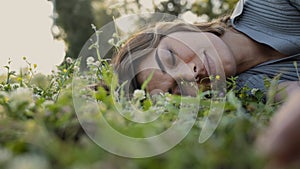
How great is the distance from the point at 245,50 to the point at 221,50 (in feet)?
1.29

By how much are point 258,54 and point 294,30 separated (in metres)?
0.26

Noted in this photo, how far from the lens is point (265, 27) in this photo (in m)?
2.92

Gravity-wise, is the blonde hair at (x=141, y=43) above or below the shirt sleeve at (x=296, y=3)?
below

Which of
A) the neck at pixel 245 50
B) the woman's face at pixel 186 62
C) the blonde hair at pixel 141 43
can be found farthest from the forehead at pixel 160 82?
the neck at pixel 245 50

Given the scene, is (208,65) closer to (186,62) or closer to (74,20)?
A: (186,62)

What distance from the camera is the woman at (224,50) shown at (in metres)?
2.40

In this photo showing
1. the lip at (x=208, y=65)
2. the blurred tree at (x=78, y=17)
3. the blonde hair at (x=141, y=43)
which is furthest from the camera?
the blurred tree at (x=78, y=17)

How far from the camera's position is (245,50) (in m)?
2.78

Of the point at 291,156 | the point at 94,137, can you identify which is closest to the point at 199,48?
the point at 94,137

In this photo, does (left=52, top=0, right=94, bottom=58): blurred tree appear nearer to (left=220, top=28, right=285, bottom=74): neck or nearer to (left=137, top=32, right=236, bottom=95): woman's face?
(left=220, top=28, right=285, bottom=74): neck

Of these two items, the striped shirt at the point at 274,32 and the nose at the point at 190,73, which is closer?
the nose at the point at 190,73

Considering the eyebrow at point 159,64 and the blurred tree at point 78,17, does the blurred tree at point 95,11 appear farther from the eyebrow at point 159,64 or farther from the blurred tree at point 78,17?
the eyebrow at point 159,64

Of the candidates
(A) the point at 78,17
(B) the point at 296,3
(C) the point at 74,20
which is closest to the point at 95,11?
(A) the point at 78,17

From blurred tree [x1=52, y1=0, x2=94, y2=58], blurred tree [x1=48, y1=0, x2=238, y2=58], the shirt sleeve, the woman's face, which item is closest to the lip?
the woman's face
